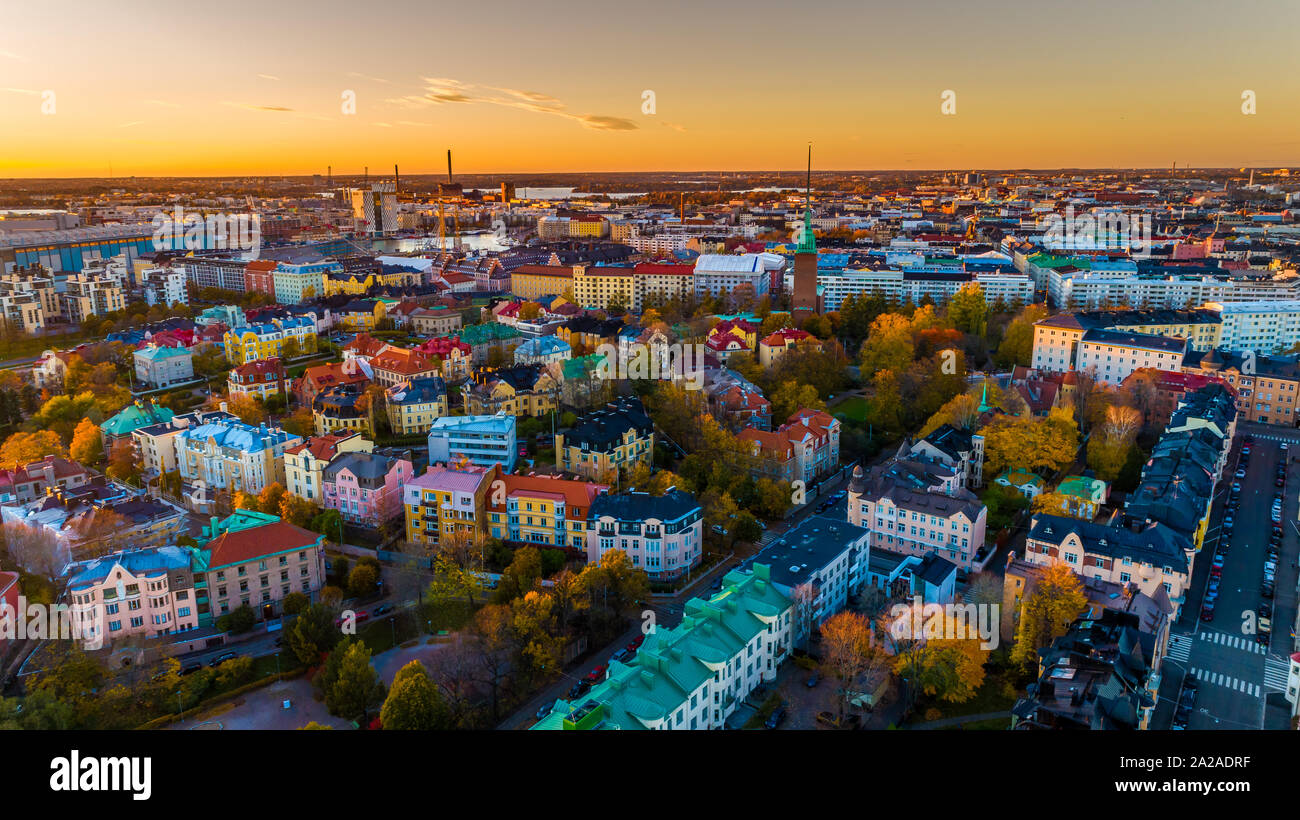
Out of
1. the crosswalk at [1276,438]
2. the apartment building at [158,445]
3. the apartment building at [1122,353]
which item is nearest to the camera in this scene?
the apartment building at [158,445]

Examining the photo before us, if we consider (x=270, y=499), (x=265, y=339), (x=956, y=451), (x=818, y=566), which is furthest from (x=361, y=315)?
(x=818, y=566)

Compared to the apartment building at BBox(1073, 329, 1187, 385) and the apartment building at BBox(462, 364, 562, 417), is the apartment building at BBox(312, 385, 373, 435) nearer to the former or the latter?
the apartment building at BBox(462, 364, 562, 417)

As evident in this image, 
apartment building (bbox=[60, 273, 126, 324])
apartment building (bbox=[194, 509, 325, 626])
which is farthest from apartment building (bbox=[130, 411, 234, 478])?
apartment building (bbox=[60, 273, 126, 324])

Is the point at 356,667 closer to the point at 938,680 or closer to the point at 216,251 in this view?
the point at 938,680

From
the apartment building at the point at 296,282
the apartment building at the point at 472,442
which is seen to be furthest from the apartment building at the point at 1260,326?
the apartment building at the point at 296,282

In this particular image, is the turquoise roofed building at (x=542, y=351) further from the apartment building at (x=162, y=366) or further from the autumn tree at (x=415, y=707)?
the autumn tree at (x=415, y=707)
